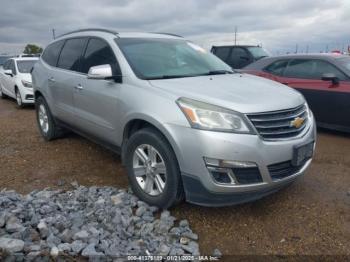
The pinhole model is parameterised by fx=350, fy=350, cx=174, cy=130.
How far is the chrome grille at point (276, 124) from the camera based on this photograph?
2.98 metres

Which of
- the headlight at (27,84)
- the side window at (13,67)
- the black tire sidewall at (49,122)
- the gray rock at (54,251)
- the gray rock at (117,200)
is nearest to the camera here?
the gray rock at (54,251)

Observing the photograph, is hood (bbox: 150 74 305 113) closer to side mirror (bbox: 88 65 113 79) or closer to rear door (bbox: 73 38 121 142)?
side mirror (bbox: 88 65 113 79)

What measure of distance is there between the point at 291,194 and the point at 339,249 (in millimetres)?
1040

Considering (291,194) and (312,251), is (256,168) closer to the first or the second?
(312,251)

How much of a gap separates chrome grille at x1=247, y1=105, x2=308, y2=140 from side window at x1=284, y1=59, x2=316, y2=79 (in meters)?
3.56

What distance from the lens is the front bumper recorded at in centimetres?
288

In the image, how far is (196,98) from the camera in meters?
3.09

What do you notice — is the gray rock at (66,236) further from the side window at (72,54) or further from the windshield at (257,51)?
the windshield at (257,51)

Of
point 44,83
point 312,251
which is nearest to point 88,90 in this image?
point 44,83

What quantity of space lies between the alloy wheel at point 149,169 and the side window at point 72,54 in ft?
6.04

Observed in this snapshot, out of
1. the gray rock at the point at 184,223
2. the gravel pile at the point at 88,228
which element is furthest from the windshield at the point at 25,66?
the gray rock at the point at 184,223

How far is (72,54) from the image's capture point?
5.05 metres

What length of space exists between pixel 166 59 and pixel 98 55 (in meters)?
0.90

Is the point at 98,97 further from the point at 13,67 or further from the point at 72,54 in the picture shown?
the point at 13,67
